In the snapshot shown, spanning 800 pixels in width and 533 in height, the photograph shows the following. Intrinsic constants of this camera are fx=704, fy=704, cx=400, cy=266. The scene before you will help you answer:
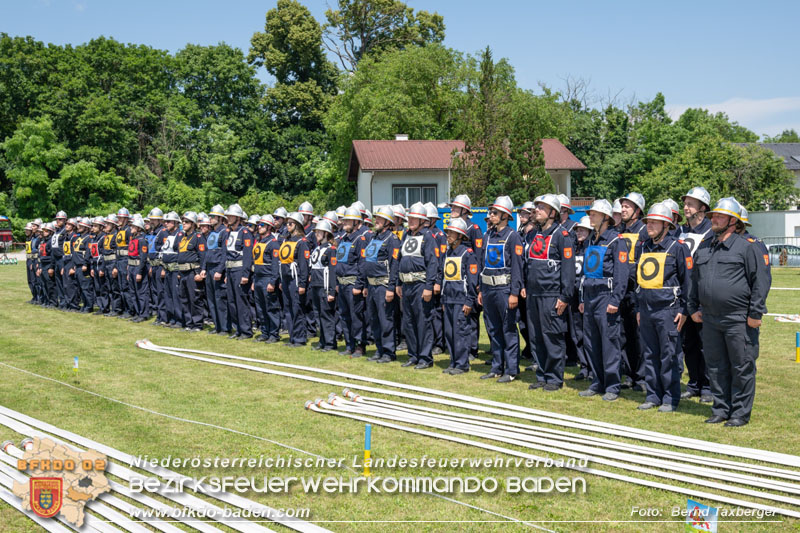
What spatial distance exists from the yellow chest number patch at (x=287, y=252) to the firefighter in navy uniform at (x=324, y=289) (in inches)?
15.3

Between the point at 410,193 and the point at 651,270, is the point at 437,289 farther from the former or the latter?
the point at 410,193

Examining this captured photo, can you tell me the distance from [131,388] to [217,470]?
3.90 metres

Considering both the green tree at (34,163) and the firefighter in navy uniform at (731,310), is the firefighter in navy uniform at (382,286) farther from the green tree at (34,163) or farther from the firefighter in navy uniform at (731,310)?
the green tree at (34,163)

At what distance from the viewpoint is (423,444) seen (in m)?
6.78

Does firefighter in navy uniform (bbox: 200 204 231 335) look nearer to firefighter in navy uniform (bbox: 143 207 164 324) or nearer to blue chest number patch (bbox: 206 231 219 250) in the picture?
blue chest number patch (bbox: 206 231 219 250)

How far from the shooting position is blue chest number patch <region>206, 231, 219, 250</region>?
1413 centimetres

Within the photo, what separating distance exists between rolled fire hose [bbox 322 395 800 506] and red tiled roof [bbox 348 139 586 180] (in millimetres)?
29663

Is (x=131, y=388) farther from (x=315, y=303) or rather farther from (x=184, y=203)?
(x=184, y=203)

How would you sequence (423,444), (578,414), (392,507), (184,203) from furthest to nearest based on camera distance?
(184,203) < (578,414) < (423,444) < (392,507)

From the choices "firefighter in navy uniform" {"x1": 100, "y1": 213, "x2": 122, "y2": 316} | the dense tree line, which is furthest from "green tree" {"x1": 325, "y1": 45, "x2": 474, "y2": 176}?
"firefighter in navy uniform" {"x1": 100, "y1": 213, "x2": 122, "y2": 316}

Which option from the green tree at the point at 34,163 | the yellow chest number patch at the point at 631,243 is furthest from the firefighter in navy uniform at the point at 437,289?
the green tree at the point at 34,163

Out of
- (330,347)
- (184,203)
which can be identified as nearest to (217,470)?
(330,347)

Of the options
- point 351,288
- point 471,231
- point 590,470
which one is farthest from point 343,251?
point 590,470

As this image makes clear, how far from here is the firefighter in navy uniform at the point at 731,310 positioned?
24.0ft
